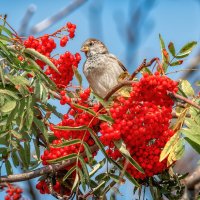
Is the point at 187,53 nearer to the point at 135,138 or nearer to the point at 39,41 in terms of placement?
the point at 135,138

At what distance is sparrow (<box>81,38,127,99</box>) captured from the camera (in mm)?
5270

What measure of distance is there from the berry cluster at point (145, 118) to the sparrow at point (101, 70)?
204 centimetres

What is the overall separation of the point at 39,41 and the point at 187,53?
1.05 m

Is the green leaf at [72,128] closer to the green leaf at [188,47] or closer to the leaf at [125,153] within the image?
the leaf at [125,153]

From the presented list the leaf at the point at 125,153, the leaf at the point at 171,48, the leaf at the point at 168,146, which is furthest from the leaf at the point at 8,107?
the leaf at the point at 171,48

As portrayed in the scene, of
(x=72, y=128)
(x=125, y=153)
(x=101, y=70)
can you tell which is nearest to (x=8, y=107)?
(x=72, y=128)

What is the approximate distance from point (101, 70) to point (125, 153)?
257 centimetres

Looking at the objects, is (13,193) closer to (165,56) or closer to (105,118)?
(105,118)

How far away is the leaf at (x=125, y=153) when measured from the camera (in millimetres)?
2887

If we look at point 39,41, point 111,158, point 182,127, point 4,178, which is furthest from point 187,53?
point 4,178

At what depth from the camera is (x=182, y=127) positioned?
118 inches

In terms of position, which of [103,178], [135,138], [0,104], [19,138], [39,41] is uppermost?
[39,41]

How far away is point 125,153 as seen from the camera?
2918mm

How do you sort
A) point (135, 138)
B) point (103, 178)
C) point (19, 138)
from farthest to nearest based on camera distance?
point (103, 178)
point (19, 138)
point (135, 138)
